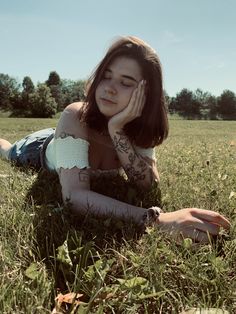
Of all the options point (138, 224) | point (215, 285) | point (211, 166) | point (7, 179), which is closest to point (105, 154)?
point (7, 179)

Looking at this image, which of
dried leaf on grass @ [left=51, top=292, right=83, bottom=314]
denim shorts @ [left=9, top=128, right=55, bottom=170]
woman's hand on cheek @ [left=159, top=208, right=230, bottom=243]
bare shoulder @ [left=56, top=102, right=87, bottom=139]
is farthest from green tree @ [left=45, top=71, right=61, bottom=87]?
dried leaf on grass @ [left=51, top=292, right=83, bottom=314]

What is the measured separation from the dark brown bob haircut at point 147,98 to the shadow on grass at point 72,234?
667 mm

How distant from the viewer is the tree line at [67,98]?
87.5 m

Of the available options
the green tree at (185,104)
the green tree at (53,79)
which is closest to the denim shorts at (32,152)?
the green tree at (185,104)

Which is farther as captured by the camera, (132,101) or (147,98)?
(147,98)

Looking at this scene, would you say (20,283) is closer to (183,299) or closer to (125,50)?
(183,299)

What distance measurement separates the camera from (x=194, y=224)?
7.78ft

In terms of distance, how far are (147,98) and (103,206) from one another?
1393 mm

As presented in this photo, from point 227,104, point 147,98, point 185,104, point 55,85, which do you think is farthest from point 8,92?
point 147,98

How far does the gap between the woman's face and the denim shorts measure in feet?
5.56

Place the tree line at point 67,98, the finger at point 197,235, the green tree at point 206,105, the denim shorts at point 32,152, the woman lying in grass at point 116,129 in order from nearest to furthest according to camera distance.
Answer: the finger at point 197,235, the woman lying in grass at point 116,129, the denim shorts at point 32,152, the tree line at point 67,98, the green tree at point 206,105

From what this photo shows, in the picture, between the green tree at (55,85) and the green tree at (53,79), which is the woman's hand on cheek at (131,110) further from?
the green tree at (53,79)

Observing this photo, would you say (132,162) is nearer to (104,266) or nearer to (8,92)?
(104,266)

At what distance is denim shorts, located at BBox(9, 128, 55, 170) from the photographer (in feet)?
17.1
